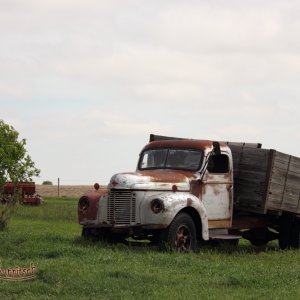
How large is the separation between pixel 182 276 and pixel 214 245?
6356 millimetres

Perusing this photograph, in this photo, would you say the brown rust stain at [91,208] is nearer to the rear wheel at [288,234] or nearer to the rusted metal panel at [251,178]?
the rusted metal panel at [251,178]

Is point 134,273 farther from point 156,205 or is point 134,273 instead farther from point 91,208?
point 91,208

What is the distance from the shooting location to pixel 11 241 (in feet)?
49.1

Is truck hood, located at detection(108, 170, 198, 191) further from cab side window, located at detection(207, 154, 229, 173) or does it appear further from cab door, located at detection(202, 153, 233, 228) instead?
cab side window, located at detection(207, 154, 229, 173)

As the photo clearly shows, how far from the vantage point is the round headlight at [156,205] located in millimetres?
14195

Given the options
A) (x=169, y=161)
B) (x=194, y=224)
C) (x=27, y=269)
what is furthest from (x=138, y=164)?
(x=27, y=269)

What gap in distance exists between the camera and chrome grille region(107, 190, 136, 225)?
1446cm

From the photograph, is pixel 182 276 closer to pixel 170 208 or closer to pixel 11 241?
pixel 170 208

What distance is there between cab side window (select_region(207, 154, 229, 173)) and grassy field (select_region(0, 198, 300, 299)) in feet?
5.80

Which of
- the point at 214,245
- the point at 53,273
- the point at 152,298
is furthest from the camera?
the point at 214,245

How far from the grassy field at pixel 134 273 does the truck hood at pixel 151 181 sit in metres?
1.21

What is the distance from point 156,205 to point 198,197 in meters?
1.35

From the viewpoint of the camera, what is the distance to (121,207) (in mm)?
14578

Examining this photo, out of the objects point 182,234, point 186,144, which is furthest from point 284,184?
point 182,234
